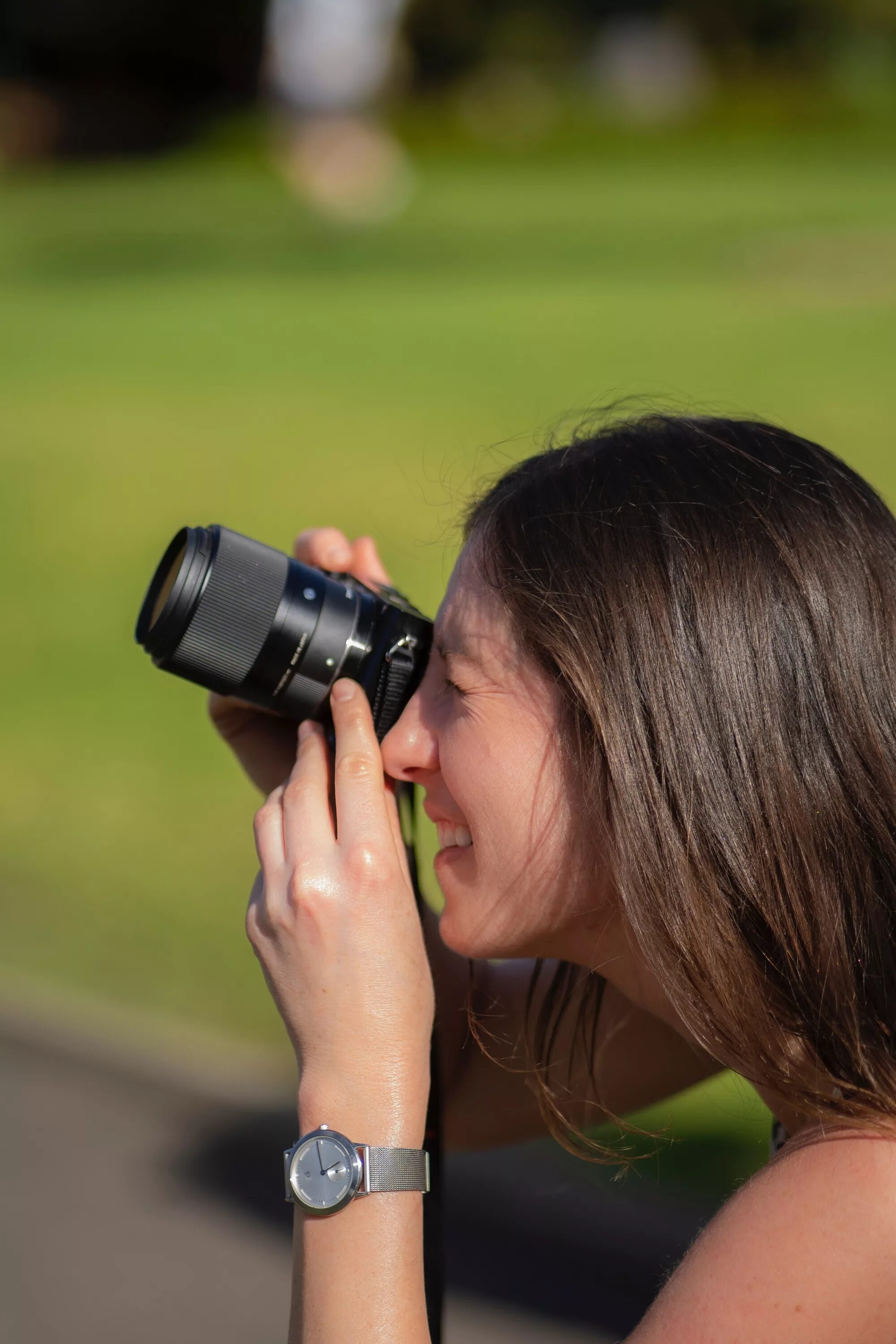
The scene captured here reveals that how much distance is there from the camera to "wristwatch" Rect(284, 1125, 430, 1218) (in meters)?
1.49

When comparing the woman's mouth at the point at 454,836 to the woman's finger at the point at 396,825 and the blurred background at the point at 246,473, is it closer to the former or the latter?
the woman's finger at the point at 396,825

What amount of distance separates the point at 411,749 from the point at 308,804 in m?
0.15

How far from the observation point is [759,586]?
149 centimetres

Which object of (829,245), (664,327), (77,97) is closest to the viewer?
(664,327)

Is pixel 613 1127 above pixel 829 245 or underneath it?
underneath

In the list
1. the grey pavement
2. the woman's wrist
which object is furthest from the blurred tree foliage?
the woman's wrist

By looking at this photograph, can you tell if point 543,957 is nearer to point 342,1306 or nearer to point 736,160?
point 342,1306

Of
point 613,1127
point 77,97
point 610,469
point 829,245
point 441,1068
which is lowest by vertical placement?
point 613,1127

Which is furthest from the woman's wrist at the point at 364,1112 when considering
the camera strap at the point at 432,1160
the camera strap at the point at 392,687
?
the camera strap at the point at 392,687

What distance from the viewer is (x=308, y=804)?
1.74 m

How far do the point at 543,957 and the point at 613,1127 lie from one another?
57.0 inches

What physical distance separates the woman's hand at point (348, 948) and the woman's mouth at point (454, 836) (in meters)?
0.06

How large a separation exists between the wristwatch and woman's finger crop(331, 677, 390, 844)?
0.36 m

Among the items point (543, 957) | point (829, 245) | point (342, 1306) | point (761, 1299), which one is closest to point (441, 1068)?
point (543, 957)
